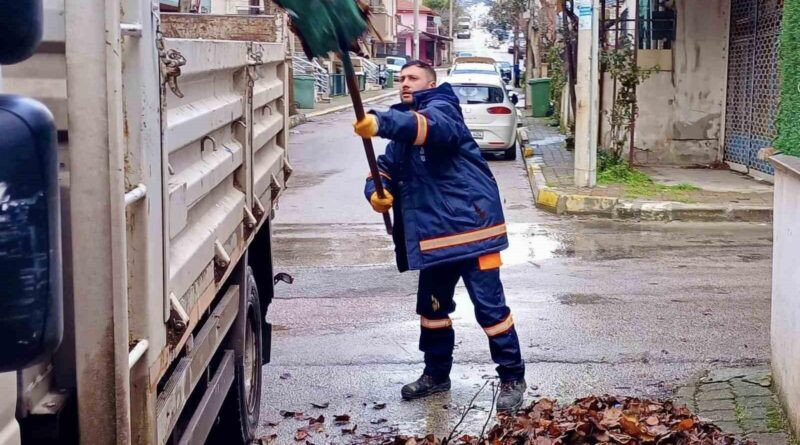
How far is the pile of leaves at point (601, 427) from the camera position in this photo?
451 centimetres

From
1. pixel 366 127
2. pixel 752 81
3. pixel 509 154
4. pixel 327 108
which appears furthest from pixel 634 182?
pixel 327 108

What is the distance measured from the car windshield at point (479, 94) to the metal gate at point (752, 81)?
16.2 ft

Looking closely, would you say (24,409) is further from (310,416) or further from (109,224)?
(310,416)

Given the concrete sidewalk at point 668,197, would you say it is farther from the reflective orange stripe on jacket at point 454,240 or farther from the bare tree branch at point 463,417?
the reflective orange stripe on jacket at point 454,240

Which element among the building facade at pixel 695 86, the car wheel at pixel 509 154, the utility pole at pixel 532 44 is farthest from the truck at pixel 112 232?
the utility pole at pixel 532 44

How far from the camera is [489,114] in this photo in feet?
62.0

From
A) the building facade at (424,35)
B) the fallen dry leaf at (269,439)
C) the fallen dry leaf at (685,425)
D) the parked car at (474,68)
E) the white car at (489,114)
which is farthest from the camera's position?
the building facade at (424,35)

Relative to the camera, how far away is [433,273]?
18.3 feet

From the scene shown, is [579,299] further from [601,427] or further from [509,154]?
[509,154]

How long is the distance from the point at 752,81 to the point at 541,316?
8.29m

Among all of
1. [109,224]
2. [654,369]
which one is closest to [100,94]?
[109,224]

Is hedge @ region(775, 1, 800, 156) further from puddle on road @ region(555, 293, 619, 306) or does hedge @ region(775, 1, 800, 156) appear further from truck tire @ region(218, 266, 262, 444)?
puddle on road @ region(555, 293, 619, 306)

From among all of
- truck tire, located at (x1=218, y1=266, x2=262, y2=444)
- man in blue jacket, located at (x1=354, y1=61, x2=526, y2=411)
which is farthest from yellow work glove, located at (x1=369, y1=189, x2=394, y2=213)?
truck tire, located at (x1=218, y1=266, x2=262, y2=444)

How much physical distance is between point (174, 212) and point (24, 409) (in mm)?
981
